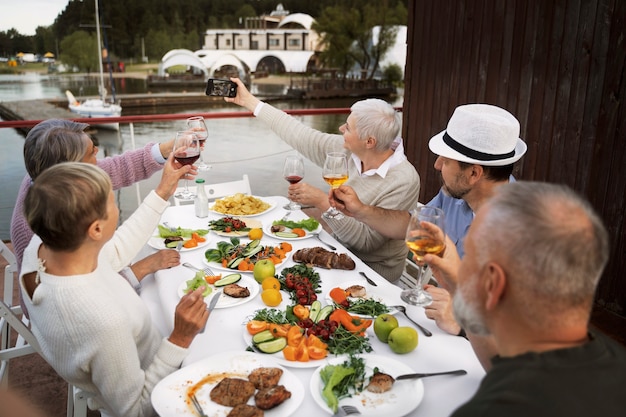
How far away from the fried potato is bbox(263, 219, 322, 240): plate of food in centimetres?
26

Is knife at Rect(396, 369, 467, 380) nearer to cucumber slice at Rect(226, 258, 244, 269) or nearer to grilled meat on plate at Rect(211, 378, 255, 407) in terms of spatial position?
grilled meat on plate at Rect(211, 378, 255, 407)

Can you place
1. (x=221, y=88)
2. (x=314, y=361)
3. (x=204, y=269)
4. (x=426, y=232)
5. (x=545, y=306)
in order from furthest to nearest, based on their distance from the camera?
(x=221, y=88) < (x=204, y=269) < (x=426, y=232) < (x=314, y=361) < (x=545, y=306)

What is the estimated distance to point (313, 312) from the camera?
64.9 inches

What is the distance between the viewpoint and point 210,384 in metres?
1.33

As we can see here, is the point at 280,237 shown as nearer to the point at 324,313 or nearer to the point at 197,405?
the point at 324,313

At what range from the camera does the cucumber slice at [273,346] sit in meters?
1.46

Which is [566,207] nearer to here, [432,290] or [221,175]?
[432,290]

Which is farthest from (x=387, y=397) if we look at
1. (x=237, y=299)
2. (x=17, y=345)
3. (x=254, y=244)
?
(x=17, y=345)

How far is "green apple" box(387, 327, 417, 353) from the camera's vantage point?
57.4 inches

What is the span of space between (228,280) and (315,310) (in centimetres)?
41

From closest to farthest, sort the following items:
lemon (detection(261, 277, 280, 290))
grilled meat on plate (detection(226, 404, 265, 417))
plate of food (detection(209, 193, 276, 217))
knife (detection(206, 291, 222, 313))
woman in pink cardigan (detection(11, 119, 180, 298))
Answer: grilled meat on plate (detection(226, 404, 265, 417)), knife (detection(206, 291, 222, 313)), lemon (detection(261, 277, 280, 290)), woman in pink cardigan (detection(11, 119, 180, 298)), plate of food (detection(209, 193, 276, 217))

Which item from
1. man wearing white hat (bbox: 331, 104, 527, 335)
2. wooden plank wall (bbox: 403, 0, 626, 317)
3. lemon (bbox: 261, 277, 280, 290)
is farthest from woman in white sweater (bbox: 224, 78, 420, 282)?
wooden plank wall (bbox: 403, 0, 626, 317)

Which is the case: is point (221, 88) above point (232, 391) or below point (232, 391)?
above

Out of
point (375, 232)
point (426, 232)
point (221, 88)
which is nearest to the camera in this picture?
point (426, 232)
